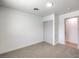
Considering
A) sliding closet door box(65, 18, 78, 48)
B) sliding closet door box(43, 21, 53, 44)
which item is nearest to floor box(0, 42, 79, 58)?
sliding closet door box(65, 18, 78, 48)

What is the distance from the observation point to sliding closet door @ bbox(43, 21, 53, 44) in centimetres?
521

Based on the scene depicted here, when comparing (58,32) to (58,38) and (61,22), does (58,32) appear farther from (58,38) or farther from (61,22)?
(61,22)

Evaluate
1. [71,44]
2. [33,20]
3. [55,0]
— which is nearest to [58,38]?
[71,44]

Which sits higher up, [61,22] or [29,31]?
[61,22]

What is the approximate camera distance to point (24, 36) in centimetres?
421

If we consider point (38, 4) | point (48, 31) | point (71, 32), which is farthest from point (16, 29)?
point (71, 32)

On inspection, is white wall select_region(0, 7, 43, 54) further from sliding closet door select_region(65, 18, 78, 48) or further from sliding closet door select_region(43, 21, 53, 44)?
sliding closet door select_region(65, 18, 78, 48)

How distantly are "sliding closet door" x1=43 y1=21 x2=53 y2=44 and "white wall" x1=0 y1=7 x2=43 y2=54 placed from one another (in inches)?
32.5

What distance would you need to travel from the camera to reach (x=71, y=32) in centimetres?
446

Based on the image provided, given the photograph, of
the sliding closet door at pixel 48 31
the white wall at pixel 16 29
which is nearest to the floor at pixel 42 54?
the white wall at pixel 16 29

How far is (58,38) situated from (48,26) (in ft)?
4.30

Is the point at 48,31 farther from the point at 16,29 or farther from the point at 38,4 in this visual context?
the point at 38,4

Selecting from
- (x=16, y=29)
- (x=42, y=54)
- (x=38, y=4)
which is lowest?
(x=42, y=54)

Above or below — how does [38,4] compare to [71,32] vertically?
above
